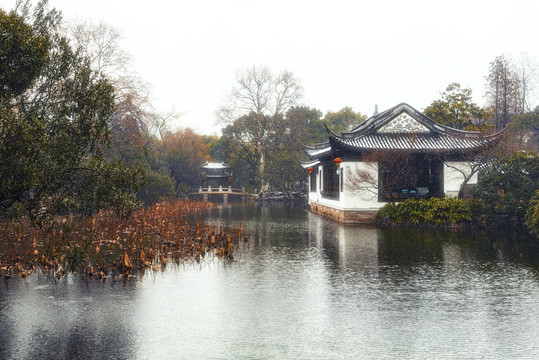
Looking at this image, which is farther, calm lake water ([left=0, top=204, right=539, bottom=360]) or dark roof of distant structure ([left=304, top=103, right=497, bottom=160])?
dark roof of distant structure ([left=304, top=103, right=497, bottom=160])

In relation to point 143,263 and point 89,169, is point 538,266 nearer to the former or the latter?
point 143,263

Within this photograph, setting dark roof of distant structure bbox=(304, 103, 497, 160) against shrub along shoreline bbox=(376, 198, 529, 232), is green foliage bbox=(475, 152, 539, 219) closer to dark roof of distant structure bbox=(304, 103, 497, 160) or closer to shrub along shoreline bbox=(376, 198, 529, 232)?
shrub along shoreline bbox=(376, 198, 529, 232)

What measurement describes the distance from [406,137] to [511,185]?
6358 mm

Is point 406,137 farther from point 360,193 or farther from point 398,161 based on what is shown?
point 360,193

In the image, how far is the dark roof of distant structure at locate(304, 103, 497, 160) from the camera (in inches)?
948

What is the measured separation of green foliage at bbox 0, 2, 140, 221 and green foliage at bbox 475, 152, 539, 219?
630 inches

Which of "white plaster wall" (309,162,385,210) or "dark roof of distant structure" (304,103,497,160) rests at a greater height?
"dark roof of distant structure" (304,103,497,160)

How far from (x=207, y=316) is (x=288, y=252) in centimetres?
680

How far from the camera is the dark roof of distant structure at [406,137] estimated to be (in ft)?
79.0

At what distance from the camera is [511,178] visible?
65.9 feet

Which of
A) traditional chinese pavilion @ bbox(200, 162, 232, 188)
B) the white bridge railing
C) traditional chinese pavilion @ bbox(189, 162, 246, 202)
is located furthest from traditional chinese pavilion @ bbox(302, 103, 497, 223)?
traditional chinese pavilion @ bbox(200, 162, 232, 188)

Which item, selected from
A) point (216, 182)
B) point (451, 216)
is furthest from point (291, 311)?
point (216, 182)

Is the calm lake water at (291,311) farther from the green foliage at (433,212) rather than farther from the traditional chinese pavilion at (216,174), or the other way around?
the traditional chinese pavilion at (216,174)

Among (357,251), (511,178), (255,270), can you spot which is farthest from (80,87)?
(511,178)
